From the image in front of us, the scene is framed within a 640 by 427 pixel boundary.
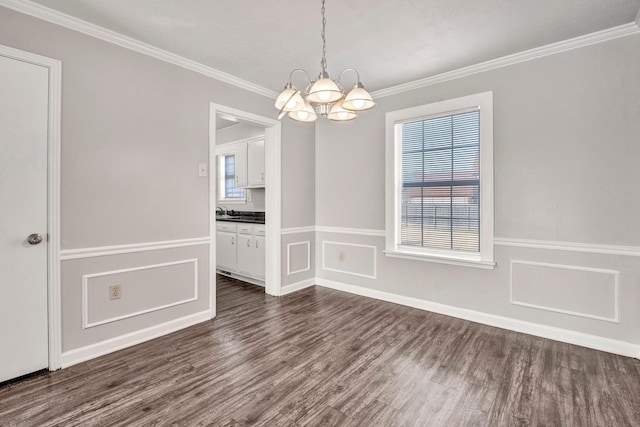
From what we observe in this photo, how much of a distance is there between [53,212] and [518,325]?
13.5 ft

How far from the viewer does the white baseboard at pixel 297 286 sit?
421cm

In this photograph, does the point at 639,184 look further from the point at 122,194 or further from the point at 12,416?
the point at 12,416

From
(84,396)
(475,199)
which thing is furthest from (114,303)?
(475,199)

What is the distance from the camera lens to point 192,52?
9.59 feet

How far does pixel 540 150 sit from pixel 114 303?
4.01 meters

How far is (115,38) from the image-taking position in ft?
8.54

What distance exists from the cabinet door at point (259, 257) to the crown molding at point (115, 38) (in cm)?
199

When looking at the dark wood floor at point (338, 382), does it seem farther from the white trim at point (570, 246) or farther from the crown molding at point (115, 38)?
the crown molding at point (115, 38)

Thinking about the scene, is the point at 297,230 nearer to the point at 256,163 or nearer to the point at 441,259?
the point at 256,163

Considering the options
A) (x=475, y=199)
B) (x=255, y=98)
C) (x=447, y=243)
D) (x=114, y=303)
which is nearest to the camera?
(x=114, y=303)

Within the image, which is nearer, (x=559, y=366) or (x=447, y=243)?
(x=559, y=366)

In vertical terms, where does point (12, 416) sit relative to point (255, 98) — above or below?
below

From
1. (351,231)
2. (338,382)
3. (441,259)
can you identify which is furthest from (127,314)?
(441,259)

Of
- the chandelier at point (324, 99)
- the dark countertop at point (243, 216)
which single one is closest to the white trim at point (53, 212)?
the chandelier at point (324, 99)
